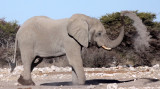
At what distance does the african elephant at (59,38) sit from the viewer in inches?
552

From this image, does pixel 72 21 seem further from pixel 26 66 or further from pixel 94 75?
pixel 94 75

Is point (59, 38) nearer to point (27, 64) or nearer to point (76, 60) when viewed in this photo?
point (76, 60)

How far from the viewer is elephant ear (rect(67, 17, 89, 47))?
1401cm

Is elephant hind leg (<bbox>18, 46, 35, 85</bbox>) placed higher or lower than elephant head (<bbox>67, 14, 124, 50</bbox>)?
lower

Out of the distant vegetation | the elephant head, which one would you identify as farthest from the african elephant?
the distant vegetation

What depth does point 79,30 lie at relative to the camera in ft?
46.5

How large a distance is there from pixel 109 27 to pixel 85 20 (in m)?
16.2

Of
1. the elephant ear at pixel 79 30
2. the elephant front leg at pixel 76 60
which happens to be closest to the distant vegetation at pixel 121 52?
the elephant ear at pixel 79 30

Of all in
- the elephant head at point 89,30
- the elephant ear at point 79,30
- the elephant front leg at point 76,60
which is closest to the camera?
the elephant front leg at point 76,60

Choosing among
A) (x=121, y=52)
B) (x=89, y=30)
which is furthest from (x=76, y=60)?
(x=121, y=52)

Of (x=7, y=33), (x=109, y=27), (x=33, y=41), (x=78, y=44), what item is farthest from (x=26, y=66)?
(x=7, y=33)

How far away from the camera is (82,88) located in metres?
12.7

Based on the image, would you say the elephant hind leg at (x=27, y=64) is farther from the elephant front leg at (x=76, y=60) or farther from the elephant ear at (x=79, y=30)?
the elephant ear at (x=79, y=30)

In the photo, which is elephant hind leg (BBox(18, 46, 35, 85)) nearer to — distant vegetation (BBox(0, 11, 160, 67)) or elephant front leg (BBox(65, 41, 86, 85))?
elephant front leg (BBox(65, 41, 86, 85))
